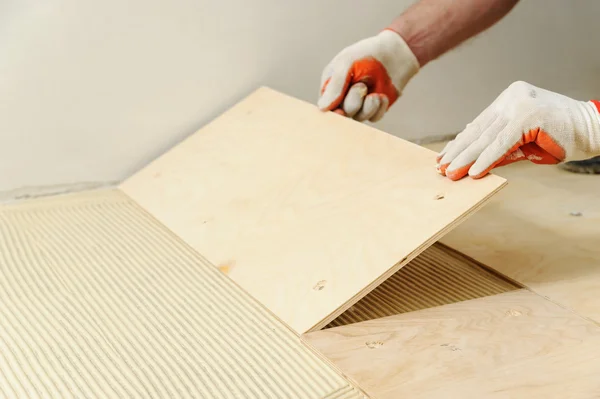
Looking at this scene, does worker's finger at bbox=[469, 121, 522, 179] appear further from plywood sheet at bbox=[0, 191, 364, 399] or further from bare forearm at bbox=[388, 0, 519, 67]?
bare forearm at bbox=[388, 0, 519, 67]

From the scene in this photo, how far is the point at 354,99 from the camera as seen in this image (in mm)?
1819

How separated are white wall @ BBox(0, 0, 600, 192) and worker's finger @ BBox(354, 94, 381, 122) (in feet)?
1.52

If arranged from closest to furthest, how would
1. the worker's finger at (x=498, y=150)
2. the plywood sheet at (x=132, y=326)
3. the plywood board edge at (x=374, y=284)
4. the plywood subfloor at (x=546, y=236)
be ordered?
the plywood sheet at (x=132, y=326) < the plywood board edge at (x=374, y=284) < the worker's finger at (x=498, y=150) < the plywood subfloor at (x=546, y=236)

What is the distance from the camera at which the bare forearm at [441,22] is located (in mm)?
1937

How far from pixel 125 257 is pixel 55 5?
0.79m

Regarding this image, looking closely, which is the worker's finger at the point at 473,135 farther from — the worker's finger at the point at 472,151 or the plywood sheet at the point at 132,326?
the plywood sheet at the point at 132,326

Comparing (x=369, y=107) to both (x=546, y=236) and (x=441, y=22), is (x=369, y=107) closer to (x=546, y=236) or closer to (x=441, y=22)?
(x=441, y=22)

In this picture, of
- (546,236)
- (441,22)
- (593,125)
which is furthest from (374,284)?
(441,22)

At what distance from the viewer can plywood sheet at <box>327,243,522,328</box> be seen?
1308 mm

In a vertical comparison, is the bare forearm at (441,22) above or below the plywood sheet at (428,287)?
above

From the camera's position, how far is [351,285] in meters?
1.21

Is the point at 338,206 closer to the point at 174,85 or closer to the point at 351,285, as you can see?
the point at 351,285

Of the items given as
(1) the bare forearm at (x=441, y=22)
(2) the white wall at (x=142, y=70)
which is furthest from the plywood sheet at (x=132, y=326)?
(1) the bare forearm at (x=441, y=22)

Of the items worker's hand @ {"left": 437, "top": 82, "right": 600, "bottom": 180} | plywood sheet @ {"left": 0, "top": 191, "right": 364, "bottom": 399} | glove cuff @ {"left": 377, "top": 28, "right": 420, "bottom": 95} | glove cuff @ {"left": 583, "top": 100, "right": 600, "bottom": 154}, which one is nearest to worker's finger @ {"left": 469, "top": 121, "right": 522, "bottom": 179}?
worker's hand @ {"left": 437, "top": 82, "right": 600, "bottom": 180}
